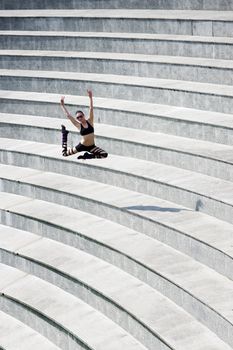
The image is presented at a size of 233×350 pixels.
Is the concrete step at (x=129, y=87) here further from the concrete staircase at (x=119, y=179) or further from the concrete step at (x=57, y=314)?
the concrete step at (x=57, y=314)

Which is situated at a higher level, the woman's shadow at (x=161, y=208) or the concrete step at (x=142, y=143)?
the concrete step at (x=142, y=143)

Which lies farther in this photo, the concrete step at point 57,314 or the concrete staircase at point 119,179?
the concrete staircase at point 119,179

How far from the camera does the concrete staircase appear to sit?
998 cm

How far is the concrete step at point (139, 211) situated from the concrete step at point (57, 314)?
1090 millimetres

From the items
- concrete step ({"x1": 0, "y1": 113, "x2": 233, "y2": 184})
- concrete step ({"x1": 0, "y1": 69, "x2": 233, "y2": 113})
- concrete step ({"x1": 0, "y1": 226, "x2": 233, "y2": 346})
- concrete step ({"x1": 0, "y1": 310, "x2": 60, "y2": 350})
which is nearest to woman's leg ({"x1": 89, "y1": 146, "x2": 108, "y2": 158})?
concrete step ({"x1": 0, "y1": 113, "x2": 233, "y2": 184})

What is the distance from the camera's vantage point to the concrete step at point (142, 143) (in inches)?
473

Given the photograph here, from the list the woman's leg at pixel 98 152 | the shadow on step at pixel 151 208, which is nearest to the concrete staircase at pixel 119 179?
the shadow on step at pixel 151 208

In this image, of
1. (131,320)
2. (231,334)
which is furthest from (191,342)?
(131,320)

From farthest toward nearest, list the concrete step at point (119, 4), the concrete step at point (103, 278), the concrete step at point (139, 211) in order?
1. the concrete step at point (119, 4)
2. the concrete step at point (139, 211)
3. the concrete step at point (103, 278)

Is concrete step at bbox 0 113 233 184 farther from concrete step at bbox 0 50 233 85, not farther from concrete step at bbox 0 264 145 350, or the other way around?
concrete step at bbox 0 264 145 350

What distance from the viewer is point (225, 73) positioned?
45.1 feet

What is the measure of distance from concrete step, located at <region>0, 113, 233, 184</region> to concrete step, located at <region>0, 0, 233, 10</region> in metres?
2.71

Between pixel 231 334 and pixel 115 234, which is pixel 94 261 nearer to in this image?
pixel 115 234

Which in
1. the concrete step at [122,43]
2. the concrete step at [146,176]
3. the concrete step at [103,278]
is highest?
the concrete step at [122,43]
